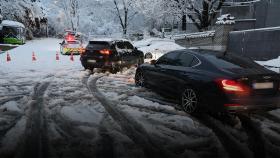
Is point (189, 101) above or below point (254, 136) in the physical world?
above

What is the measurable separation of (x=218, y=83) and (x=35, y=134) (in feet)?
12.0

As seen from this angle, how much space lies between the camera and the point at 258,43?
1959cm

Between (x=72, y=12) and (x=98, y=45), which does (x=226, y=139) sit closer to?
(x=98, y=45)

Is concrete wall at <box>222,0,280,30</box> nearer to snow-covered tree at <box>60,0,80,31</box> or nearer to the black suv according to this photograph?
the black suv

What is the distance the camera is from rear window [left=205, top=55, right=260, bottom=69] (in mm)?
7073

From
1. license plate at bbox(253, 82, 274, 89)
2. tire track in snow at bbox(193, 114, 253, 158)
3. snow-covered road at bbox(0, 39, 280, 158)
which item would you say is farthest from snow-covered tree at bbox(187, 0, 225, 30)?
tire track in snow at bbox(193, 114, 253, 158)

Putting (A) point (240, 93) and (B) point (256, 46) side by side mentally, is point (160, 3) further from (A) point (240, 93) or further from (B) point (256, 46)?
(A) point (240, 93)

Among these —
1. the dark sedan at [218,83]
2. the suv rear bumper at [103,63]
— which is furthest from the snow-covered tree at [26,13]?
the dark sedan at [218,83]

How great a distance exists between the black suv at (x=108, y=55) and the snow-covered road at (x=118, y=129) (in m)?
5.25

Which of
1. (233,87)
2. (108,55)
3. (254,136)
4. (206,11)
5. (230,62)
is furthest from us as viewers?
(206,11)

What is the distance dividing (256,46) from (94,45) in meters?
10.4

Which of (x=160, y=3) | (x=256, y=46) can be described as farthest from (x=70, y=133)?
(x=160, y=3)

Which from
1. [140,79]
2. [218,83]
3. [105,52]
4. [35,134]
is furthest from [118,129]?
[105,52]

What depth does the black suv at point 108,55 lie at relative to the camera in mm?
14672
